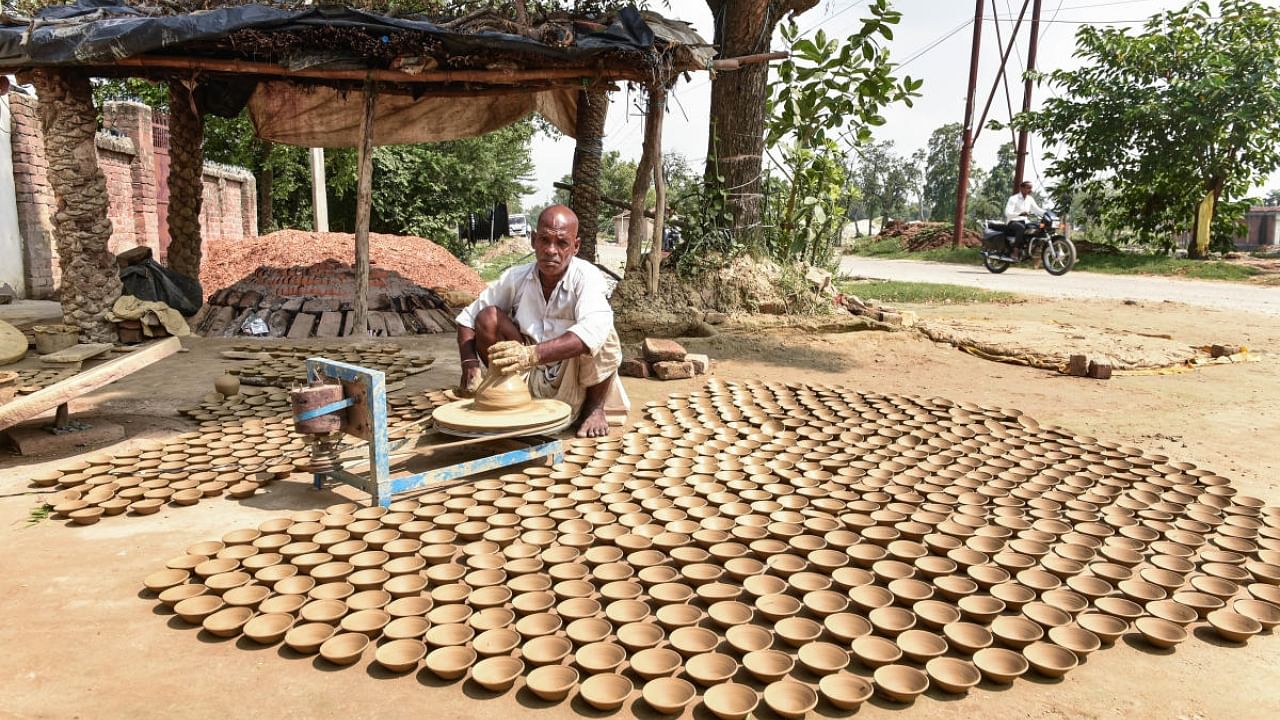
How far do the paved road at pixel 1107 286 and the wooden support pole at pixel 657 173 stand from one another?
4632mm

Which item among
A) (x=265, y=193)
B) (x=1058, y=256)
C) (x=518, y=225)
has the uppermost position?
(x=518, y=225)

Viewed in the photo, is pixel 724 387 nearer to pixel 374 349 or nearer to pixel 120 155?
pixel 374 349

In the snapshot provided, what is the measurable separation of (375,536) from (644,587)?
0.91 metres

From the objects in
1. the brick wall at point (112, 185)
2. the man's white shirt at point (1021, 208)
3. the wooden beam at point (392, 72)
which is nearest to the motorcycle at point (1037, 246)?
the man's white shirt at point (1021, 208)

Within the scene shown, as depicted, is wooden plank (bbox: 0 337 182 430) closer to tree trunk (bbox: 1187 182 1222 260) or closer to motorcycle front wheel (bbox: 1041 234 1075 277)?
motorcycle front wheel (bbox: 1041 234 1075 277)

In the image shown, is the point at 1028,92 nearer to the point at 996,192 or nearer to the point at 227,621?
the point at 227,621

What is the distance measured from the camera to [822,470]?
10.1 feet

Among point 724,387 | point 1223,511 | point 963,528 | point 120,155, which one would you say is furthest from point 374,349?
point 120,155

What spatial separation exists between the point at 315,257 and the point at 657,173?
5044 millimetres

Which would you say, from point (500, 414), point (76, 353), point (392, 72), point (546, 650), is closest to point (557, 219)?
point (500, 414)

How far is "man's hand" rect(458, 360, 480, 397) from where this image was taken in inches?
121

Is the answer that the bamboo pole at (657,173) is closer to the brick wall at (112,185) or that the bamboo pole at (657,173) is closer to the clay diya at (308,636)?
the clay diya at (308,636)

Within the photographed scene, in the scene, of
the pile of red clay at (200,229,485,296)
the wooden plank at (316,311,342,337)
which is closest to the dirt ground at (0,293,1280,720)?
the wooden plank at (316,311,342,337)

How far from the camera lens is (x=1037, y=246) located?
11.9m
